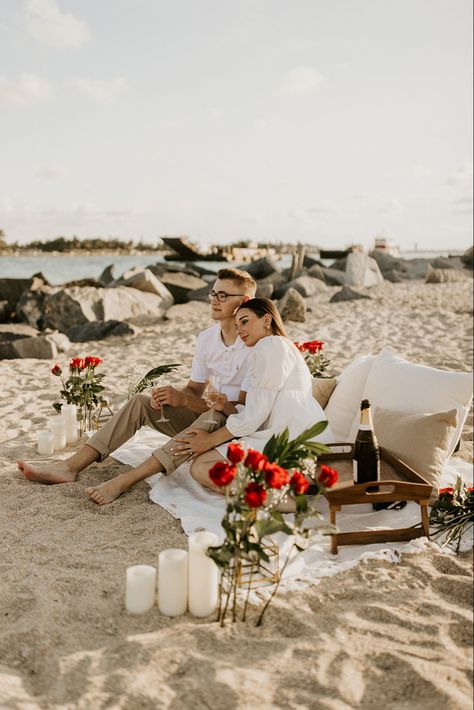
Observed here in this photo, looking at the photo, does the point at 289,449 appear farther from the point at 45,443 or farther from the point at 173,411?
the point at 45,443

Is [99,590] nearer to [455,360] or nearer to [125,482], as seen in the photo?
[125,482]

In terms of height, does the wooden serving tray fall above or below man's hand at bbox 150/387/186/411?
below

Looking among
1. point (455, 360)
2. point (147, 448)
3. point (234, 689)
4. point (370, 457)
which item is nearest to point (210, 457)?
point (370, 457)

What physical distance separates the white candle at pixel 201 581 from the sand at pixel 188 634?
58mm

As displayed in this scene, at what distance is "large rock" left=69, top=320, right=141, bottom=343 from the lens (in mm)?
11305

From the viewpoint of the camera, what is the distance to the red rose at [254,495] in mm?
2293

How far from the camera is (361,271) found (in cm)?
2181

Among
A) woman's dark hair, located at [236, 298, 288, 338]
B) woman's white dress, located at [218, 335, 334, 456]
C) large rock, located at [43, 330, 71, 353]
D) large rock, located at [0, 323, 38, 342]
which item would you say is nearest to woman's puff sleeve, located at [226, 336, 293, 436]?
woman's white dress, located at [218, 335, 334, 456]

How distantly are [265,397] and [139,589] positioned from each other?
137 cm

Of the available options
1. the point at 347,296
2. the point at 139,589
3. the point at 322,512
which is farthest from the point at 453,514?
the point at 347,296

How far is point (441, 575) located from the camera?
2.86 meters

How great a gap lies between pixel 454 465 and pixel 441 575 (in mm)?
1879

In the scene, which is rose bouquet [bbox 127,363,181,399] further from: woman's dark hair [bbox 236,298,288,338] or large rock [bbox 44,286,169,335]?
large rock [bbox 44,286,169,335]

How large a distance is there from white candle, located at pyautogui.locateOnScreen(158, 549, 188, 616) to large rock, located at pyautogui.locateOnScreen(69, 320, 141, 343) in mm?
8953
